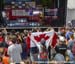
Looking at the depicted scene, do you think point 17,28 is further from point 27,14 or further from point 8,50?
point 8,50

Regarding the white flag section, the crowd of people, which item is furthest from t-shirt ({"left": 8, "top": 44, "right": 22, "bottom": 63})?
the white flag section

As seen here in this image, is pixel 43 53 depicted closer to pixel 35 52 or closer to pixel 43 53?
pixel 43 53

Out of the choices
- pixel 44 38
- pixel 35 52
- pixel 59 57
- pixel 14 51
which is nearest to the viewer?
pixel 59 57

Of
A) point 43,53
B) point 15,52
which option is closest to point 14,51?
point 15,52

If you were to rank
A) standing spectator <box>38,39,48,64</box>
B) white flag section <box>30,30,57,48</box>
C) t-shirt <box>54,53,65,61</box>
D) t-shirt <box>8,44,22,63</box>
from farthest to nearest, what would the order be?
white flag section <box>30,30,57,48</box>
t-shirt <box>8,44,22,63</box>
standing spectator <box>38,39,48,64</box>
t-shirt <box>54,53,65,61</box>

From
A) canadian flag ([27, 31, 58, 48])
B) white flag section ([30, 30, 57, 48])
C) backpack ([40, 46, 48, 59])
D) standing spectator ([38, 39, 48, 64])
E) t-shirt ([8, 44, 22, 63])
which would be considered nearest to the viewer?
standing spectator ([38, 39, 48, 64])

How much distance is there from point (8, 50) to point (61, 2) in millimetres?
17591

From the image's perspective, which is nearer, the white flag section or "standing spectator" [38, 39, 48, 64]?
"standing spectator" [38, 39, 48, 64]

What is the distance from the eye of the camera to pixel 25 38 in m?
20.5

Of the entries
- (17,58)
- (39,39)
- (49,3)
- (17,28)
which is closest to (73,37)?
(39,39)

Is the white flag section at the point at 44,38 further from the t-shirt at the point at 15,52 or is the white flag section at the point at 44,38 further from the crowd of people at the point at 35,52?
the t-shirt at the point at 15,52

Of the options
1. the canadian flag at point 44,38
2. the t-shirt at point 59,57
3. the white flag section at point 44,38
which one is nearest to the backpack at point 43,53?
the t-shirt at point 59,57

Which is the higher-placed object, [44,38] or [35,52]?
[44,38]

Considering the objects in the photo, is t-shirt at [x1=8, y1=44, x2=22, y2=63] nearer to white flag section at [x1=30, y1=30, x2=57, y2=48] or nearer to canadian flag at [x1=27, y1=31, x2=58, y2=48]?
white flag section at [x1=30, y1=30, x2=57, y2=48]
